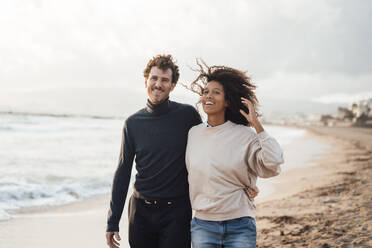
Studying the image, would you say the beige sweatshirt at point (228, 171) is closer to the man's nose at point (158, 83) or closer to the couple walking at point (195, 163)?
the couple walking at point (195, 163)

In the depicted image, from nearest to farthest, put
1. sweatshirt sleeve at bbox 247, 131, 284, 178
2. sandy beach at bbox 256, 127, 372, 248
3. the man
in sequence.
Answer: sweatshirt sleeve at bbox 247, 131, 284, 178, the man, sandy beach at bbox 256, 127, 372, 248

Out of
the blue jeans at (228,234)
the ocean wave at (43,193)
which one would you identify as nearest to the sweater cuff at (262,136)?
the blue jeans at (228,234)

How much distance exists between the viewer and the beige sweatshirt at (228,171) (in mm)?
2441

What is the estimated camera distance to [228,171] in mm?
2449

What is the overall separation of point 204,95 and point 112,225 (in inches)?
57.5

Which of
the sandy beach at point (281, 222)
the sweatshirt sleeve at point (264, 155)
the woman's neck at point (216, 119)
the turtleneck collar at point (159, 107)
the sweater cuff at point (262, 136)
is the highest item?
the turtleneck collar at point (159, 107)

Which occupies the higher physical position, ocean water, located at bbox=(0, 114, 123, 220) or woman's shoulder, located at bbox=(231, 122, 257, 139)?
woman's shoulder, located at bbox=(231, 122, 257, 139)

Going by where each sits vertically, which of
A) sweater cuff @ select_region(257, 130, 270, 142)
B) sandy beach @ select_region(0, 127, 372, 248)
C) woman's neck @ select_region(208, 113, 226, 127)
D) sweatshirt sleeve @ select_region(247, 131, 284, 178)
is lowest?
sandy beach @ select_region(0, 127, 372, 248)

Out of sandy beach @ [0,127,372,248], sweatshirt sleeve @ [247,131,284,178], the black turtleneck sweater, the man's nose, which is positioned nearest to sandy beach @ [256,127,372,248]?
sandy beach @ [0,127,372,248]

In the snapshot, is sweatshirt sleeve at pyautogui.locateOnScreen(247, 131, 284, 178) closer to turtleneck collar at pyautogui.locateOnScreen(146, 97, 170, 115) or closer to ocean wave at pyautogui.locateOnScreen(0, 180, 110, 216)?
turtleneck collar at pyautogui.locateOnScreen(146, 97, 170, 115)

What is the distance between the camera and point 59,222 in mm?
5957

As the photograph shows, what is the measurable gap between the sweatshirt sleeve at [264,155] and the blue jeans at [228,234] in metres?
0.39

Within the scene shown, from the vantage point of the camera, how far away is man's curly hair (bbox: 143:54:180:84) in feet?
10.1

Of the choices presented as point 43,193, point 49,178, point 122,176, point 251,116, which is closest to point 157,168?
point 122,176
